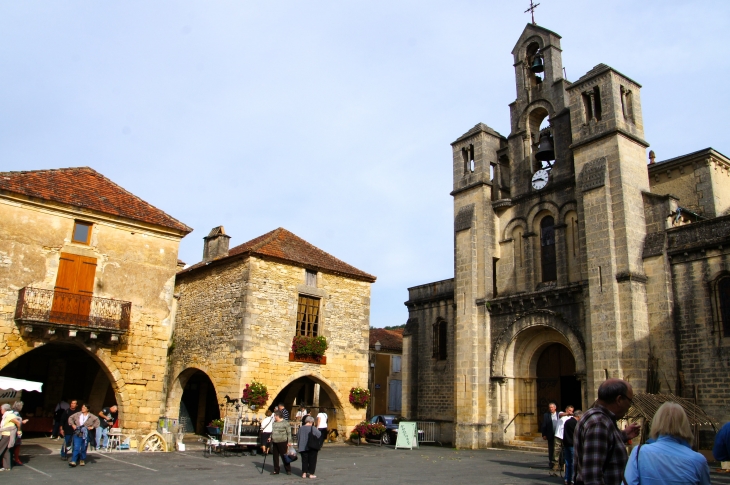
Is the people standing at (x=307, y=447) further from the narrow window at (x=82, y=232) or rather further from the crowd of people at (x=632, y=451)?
the narrow window at (x=82, y=232)

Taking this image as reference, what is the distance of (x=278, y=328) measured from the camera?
874 inches

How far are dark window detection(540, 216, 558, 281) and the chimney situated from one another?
42.8ft

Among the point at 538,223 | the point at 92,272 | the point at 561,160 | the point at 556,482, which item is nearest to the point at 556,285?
the point at 538,223

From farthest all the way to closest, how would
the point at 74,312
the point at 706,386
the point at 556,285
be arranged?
the point at 556,285 < the point at 74,312 < the point at 706,386

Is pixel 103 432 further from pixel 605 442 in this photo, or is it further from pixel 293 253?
pixel 605 442

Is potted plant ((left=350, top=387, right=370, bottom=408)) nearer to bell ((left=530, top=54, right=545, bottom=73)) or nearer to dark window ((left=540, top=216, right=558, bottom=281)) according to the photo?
dark window ((left=540, top=216, right=558, bottom=281))

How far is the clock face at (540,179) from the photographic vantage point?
72.7ft

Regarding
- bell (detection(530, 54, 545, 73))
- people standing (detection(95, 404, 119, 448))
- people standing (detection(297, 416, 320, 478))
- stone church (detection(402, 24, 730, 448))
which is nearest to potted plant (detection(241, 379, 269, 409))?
people standing (detection(95, 404, 119, 448))

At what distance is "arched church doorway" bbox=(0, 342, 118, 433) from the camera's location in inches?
884

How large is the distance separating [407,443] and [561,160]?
1194cm

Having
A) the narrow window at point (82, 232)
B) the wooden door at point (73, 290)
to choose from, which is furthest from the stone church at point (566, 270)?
the narrow window at point (82, 232)

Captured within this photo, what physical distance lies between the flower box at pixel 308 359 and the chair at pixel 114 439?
21.8ft

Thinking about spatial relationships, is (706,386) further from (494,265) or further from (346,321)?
(346,321)

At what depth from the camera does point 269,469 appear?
14.1 meters
